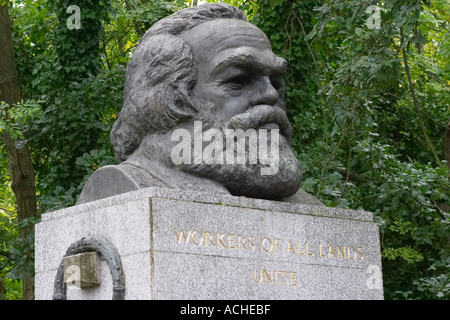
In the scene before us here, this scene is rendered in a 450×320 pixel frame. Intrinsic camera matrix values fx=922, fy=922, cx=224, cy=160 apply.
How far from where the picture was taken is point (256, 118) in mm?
7070

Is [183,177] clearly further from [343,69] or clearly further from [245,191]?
[343,69]

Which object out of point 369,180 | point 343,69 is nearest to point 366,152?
point 369,180

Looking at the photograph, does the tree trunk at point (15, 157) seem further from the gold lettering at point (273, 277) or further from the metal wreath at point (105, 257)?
the gold lettering at point (273, 277)

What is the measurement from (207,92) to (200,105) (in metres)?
0.13

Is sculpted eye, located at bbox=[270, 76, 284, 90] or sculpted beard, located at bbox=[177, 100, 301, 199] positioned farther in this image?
sculpted eye, located at bbox=[270, 76, 284, 90]

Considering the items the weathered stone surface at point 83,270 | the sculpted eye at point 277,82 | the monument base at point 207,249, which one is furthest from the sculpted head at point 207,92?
the weathered stone surface at point 83,270

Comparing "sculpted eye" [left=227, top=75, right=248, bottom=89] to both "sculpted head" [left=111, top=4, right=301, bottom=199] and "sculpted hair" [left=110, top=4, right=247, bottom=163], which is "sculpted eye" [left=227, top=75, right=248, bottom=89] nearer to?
"sculpted head" [left=111, top=4, right=301, bottom=199]

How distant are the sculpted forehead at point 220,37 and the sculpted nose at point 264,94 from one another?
29 cm

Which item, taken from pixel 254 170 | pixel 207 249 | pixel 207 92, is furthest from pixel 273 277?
pixel 207 92

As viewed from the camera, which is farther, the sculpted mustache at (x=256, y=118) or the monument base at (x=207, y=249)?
the sculpted mustache at (x=256, y=118)

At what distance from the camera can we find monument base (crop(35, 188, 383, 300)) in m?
6.21

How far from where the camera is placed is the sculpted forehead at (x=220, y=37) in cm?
718

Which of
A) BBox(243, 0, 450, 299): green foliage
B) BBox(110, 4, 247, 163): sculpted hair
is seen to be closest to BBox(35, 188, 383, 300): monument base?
BBox(110, 4, 247, 163): sculpted hair

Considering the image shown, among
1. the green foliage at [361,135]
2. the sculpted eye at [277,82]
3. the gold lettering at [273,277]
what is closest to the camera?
the gold lettering at [273,277]
